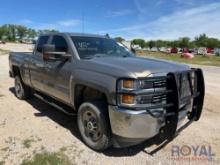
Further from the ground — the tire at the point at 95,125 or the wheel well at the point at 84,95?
the wheel well at the point at 84,95

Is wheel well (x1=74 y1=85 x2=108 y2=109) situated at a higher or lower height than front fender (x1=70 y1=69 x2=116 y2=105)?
lower

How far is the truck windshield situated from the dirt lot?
5.24 feet

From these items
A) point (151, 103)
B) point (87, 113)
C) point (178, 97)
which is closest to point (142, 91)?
point (151, 103)

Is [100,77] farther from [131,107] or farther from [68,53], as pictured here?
[68,53]

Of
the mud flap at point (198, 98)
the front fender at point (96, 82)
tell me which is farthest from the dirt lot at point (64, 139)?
the front fender at point (96, 82)

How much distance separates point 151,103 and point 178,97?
393 millimetres

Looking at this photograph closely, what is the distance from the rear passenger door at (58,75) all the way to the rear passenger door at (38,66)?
0.31 m

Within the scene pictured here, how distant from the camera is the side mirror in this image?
4792 mm

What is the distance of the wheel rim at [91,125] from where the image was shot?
4262mm

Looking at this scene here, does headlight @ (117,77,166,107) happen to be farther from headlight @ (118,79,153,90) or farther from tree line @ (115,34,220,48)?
tree line @ (115,34,220,48)

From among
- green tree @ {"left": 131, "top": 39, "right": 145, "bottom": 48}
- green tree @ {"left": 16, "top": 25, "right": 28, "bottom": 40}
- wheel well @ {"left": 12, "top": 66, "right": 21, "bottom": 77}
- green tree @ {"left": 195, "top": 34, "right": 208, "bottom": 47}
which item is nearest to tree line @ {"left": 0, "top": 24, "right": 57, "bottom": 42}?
green tree @ {"left": 16, "top": 25, "right": 28, "bottom": 40}

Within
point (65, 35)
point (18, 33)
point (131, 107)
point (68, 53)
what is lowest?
point (131, 107)

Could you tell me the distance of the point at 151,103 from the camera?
3717mm

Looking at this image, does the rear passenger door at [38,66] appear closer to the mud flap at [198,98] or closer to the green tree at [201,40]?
the mud flap at [198,98]
